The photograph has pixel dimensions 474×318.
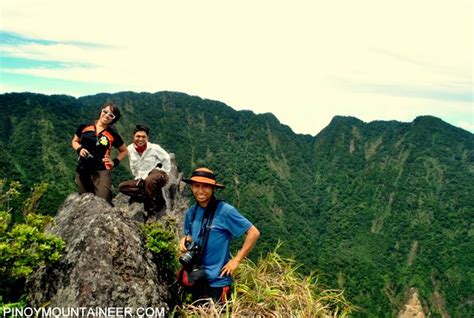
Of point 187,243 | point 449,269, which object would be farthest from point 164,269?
point 449,269

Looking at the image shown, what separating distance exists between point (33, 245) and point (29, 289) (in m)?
0.57

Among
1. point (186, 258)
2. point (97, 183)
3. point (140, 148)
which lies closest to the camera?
point (186, 258)

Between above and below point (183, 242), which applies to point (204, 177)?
above

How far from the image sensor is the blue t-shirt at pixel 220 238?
5.83 meters

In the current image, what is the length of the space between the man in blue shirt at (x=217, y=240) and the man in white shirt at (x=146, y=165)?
11.0 feet

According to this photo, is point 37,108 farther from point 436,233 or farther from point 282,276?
point 282,276

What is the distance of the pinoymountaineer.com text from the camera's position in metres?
5.01

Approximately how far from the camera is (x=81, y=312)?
16.4ft

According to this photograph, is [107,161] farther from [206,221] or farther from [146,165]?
[206,221]

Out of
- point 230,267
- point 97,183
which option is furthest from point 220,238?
point 97,183

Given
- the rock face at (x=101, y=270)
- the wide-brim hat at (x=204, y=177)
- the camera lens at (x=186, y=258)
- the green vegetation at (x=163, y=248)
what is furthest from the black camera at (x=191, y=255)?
the wide-brim hat at (x=204, y=177)

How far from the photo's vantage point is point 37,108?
563ft

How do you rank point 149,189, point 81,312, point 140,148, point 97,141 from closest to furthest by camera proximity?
point 81,312 → point 97,141 → point 140,148 → point 149,189

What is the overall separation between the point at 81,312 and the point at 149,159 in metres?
4.61
